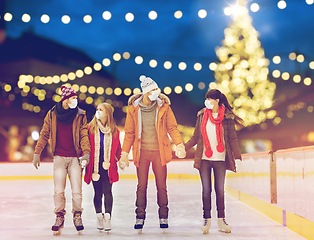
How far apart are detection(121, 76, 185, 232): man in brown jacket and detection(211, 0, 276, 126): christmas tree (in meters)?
22.0

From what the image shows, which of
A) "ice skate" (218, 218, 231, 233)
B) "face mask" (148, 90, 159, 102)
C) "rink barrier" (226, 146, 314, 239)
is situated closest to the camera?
"rink barrier" (226, 146, 314, 239)

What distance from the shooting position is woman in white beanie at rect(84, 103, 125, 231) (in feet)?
17.1

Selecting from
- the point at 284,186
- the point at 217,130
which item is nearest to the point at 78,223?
the point at 217,130

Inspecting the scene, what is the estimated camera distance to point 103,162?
5.19 metres

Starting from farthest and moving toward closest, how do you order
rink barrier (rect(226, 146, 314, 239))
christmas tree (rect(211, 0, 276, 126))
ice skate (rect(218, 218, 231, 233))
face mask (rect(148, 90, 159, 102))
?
christmas tree (rect(211, 0, 276, 126)), ice skate (rect(218, 218, 231, 233)), face mask (rect(148, 90, 159, 102)), rink barrier (rect(226, 146, 314, 239))

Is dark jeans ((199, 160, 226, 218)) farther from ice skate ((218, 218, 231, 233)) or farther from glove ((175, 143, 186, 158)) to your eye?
glove ((175, 143, 186, 158))

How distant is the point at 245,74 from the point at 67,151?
24733 millimetres

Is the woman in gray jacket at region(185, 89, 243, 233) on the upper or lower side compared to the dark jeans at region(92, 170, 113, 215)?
upper

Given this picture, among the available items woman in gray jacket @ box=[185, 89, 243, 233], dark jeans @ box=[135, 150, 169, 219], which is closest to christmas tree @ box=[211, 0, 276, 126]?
woman in gray jacket @ box=[185, 89, 243, 233]

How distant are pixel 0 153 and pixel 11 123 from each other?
6.25 ft

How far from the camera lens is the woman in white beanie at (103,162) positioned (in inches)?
205

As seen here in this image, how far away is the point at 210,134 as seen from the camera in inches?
206

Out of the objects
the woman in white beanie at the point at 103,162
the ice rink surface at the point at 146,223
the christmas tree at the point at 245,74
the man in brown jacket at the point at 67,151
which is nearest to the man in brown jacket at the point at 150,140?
the woman in white beanie at the point at 103,162

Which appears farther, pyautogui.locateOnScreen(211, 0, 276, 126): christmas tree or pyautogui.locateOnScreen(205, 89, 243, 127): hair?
pyautogui.locateOnScreen(211, 0, 276, 126): christmas tree
